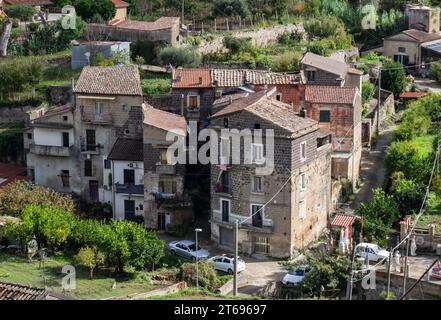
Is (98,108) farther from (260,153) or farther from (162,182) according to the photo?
(260,153)

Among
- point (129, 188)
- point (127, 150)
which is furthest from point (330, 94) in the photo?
point (129, 188)

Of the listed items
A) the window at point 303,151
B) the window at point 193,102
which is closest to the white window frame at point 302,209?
the window at point 303,151

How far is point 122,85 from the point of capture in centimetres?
5400

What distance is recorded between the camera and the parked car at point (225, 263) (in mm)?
45781

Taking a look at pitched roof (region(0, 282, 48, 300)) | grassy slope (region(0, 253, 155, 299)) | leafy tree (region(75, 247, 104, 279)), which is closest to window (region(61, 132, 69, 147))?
grassy slope (region(0, 253, 155, 299))

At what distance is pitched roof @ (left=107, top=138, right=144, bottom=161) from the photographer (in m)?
52.6

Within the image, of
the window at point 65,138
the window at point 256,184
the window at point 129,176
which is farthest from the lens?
the window at point 65,138

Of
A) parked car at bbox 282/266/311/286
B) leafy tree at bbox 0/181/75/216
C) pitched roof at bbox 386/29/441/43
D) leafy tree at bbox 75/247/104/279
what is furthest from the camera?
pitched roof at bbox 386/29/441/43

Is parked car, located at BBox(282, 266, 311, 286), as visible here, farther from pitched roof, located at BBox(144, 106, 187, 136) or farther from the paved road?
pitched roof, located at BBox(144, 106, 187, 136)

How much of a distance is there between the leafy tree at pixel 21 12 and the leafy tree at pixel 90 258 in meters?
34.2

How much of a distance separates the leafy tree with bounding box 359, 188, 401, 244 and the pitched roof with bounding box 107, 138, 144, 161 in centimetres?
1184

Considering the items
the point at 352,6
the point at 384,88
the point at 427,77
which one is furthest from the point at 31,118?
the point at 352,6

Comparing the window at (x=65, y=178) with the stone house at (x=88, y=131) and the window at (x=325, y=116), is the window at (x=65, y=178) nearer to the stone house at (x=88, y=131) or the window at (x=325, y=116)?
the stone house at (x=88, y=131)

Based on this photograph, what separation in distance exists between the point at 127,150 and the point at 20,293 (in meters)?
20.3
